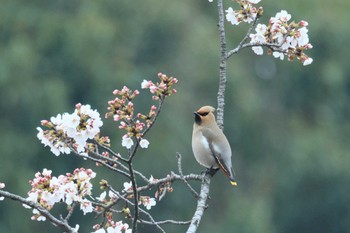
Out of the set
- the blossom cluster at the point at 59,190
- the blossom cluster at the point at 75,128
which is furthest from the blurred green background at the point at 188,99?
the blossom cluster at the point at 75,128

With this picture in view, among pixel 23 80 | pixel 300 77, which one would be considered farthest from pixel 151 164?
pixel 300 77

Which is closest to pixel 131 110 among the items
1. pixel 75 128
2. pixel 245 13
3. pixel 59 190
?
pixel 75 128

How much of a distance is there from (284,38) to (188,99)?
32.6m

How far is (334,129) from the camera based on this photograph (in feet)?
142

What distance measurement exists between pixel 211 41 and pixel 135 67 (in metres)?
3.58

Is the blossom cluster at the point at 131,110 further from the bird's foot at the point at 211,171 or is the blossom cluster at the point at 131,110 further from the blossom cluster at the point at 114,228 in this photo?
the bird's foot at the point at 211,171

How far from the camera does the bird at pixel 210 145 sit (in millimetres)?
8453

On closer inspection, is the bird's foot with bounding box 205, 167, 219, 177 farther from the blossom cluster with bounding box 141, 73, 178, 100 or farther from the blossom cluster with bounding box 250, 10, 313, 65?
the blossom cluster with bounding box 141, 73, 178, 100

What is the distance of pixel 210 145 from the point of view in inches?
337

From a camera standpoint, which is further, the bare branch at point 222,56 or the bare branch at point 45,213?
the bare branch at point 222,56

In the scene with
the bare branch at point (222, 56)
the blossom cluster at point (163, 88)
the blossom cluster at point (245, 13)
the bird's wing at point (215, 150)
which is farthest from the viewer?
the bird's wing at point (215, 150)

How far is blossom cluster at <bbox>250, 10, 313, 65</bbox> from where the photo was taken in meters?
7.27

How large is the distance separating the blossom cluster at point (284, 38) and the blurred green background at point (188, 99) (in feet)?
86.1

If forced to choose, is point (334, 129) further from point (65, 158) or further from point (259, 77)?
point (65, 158)
